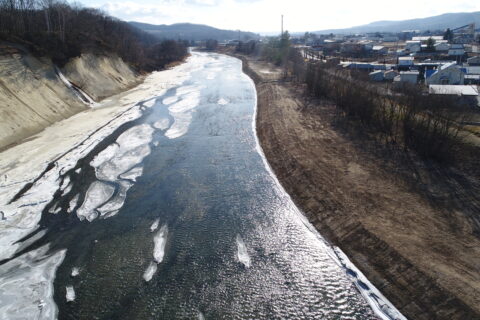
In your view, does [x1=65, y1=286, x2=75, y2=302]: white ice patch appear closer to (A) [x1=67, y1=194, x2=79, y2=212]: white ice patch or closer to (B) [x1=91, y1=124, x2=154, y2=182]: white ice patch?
(A) [x1=67, y1=194, x2=79, y2=212]: white ice patch

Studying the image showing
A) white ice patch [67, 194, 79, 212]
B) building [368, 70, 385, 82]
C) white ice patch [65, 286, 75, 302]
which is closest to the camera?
white ice patch [65, 286, 75, 302]

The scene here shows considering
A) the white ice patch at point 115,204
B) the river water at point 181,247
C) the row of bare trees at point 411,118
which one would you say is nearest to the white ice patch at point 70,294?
the river water at point 181,247

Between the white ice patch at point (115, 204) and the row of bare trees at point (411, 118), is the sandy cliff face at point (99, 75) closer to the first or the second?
the white ice patch at point (115, 204)

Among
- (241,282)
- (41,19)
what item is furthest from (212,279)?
(41,19)

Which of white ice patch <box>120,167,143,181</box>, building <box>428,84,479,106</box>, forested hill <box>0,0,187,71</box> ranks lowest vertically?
white ice patch <box>120,167,143,181</box>

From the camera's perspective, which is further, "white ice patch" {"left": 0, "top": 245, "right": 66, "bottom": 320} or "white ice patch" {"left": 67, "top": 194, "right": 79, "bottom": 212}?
"white ice patch" {"left": 67, "top": 194, "right": 79, "bottom": 212}

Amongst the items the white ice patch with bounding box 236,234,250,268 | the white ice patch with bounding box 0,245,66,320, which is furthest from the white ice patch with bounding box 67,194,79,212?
the white ice patch with bounding box 236,234,250,268
